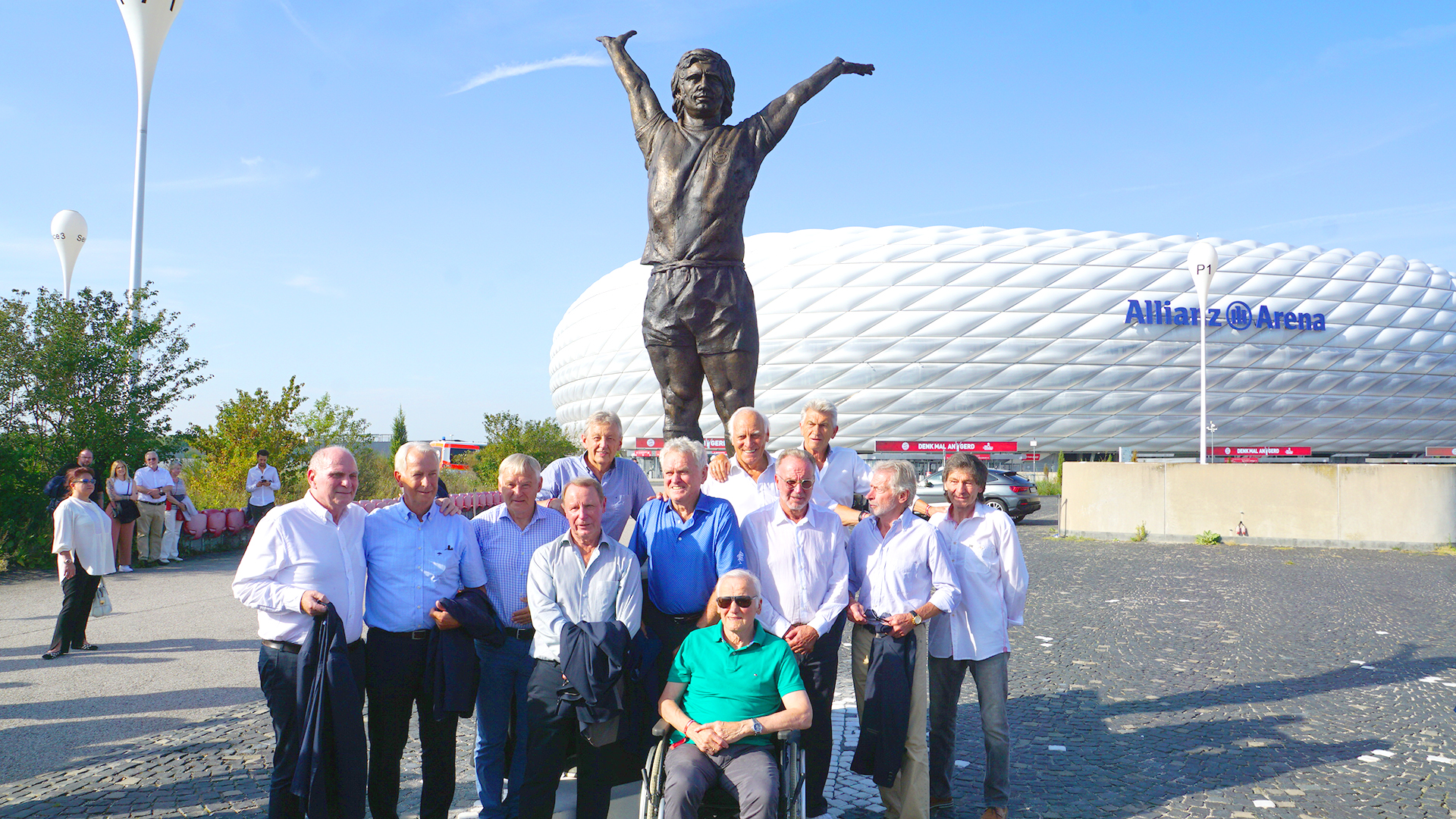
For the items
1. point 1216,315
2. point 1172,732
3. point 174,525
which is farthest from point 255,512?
point 1216,315

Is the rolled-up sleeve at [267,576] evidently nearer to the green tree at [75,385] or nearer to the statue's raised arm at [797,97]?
the statue's raised arm at [797,97]

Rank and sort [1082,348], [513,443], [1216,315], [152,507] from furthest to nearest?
[1216,315] < [1082,348] < [513,443] < [152,507]

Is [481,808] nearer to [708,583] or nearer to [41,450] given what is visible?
[708,583]

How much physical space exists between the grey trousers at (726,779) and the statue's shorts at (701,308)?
3039mm

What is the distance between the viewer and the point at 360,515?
376 centimetres

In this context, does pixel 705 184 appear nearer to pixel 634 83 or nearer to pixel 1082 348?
pixel 634 83

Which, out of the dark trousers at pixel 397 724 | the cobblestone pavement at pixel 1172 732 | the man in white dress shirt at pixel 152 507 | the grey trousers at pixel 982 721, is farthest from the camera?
the man in white dress shirt at pixel 152 507

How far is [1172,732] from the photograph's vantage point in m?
5.02

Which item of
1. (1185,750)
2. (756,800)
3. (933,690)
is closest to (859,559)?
(933,690)

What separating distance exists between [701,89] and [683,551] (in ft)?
10.8

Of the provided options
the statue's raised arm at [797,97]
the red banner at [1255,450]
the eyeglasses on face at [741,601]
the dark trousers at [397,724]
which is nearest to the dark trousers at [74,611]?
the dark trousers at [397,724]

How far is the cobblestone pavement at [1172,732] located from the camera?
157 inches

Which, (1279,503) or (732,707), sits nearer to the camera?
(732,707)

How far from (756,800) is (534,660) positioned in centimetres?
110
